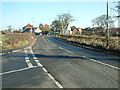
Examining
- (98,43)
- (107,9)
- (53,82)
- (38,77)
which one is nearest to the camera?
(53,82)

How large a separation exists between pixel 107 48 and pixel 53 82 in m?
11.5

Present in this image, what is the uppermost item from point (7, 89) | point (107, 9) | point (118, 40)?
point (107, 9)

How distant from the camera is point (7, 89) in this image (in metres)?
5.20

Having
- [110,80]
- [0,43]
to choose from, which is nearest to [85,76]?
[110,80]

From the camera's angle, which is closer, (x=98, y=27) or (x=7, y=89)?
(x=7, y=89)

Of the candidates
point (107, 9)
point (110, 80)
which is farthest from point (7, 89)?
point (107, 9)

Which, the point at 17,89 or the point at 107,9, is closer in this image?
the point at 17,89

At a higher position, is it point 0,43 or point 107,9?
point 107,9

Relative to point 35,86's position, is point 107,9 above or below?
above

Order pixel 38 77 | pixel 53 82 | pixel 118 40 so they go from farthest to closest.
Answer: pixel 118 40
pixel 38 77
pixel 53 82

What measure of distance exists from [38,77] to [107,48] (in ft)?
36.8

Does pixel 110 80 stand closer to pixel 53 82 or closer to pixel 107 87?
Result: pixel 107 87

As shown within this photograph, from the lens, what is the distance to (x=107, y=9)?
1595 centimetres

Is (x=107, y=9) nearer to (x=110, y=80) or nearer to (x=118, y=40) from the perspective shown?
(x=118, y=40)
